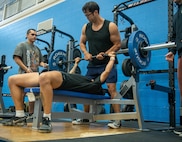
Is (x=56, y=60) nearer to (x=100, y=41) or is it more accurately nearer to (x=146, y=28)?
(x=100, y=41)

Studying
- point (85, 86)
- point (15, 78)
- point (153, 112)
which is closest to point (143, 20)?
point (153, 112)

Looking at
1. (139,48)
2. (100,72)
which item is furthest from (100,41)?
(139,48)

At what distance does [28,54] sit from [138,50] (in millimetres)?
1688

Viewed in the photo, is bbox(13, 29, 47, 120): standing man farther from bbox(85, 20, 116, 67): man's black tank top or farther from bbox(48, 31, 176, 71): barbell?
bbox(48, 31, 176, 71): barbell

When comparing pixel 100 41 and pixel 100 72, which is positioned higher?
pixel 100 41

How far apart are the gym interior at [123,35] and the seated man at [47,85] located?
0.99 feet

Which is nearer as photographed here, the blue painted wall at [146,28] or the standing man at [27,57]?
the standing man at [27,57]

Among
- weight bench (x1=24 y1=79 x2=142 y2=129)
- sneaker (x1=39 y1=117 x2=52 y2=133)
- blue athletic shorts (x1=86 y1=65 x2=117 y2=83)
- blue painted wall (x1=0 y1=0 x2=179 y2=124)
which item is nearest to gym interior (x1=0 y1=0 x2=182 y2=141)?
blue painted wall (x1=0 y1=0 x2=179 y2=124)

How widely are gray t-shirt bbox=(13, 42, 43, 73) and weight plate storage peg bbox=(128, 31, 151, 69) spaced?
64.1 inches

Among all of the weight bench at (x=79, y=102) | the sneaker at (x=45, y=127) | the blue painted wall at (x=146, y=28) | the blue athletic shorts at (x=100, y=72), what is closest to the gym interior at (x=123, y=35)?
the blue painted wall at (x=146, y=28)

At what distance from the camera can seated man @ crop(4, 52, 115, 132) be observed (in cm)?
210

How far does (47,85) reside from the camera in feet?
6.89

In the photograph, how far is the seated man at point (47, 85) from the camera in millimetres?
2104

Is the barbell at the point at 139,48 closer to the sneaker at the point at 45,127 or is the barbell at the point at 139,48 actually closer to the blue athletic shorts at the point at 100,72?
the blue athletic shorts at the point at 100,72
